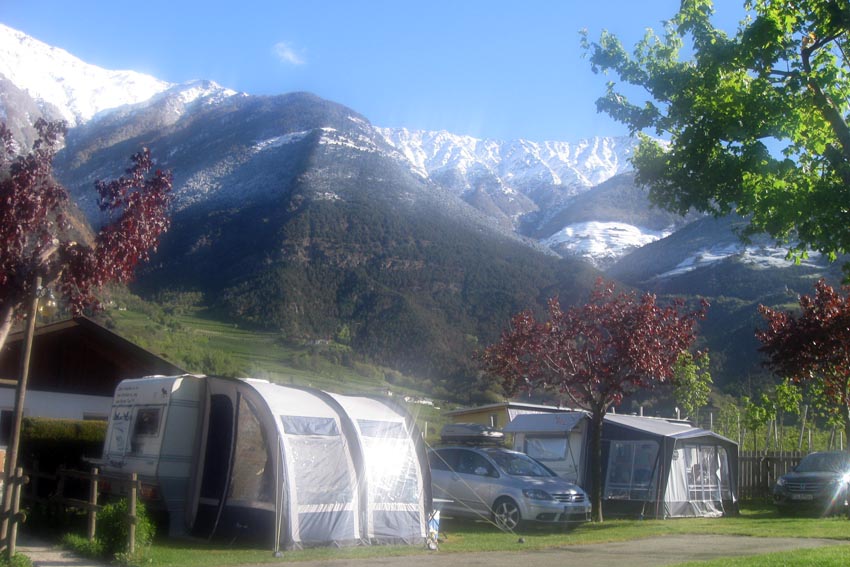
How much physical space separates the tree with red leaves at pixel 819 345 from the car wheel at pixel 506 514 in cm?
891

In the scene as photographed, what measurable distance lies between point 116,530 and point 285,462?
7.81 ft

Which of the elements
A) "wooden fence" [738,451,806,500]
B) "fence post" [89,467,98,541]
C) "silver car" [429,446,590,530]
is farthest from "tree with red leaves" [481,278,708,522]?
"fence post" [89,467,98,541]

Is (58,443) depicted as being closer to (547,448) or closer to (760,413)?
(547,448)

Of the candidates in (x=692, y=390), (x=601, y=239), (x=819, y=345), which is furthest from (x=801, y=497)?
(x=601, y=239)

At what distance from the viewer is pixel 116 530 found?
10.2 m

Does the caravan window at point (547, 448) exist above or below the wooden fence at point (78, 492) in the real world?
above

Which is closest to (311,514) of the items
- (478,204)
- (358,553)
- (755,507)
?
(358,553)

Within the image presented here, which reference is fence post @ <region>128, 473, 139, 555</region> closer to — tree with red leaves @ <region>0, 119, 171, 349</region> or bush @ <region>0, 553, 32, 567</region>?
bush @ <region>0, 553, 32, 567</region>

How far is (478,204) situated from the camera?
177125mm

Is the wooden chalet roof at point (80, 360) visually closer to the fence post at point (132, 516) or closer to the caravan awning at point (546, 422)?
the caravan awning at point (546, 422)

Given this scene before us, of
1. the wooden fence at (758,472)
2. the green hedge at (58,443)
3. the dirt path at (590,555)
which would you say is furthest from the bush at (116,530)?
the wooden fence at (758,472)

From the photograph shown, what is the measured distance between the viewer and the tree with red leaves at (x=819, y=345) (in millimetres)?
19609

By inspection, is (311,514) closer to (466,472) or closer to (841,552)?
(466,472)

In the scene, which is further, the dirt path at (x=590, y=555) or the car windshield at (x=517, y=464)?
the car windshield at (x=517, y=464)
